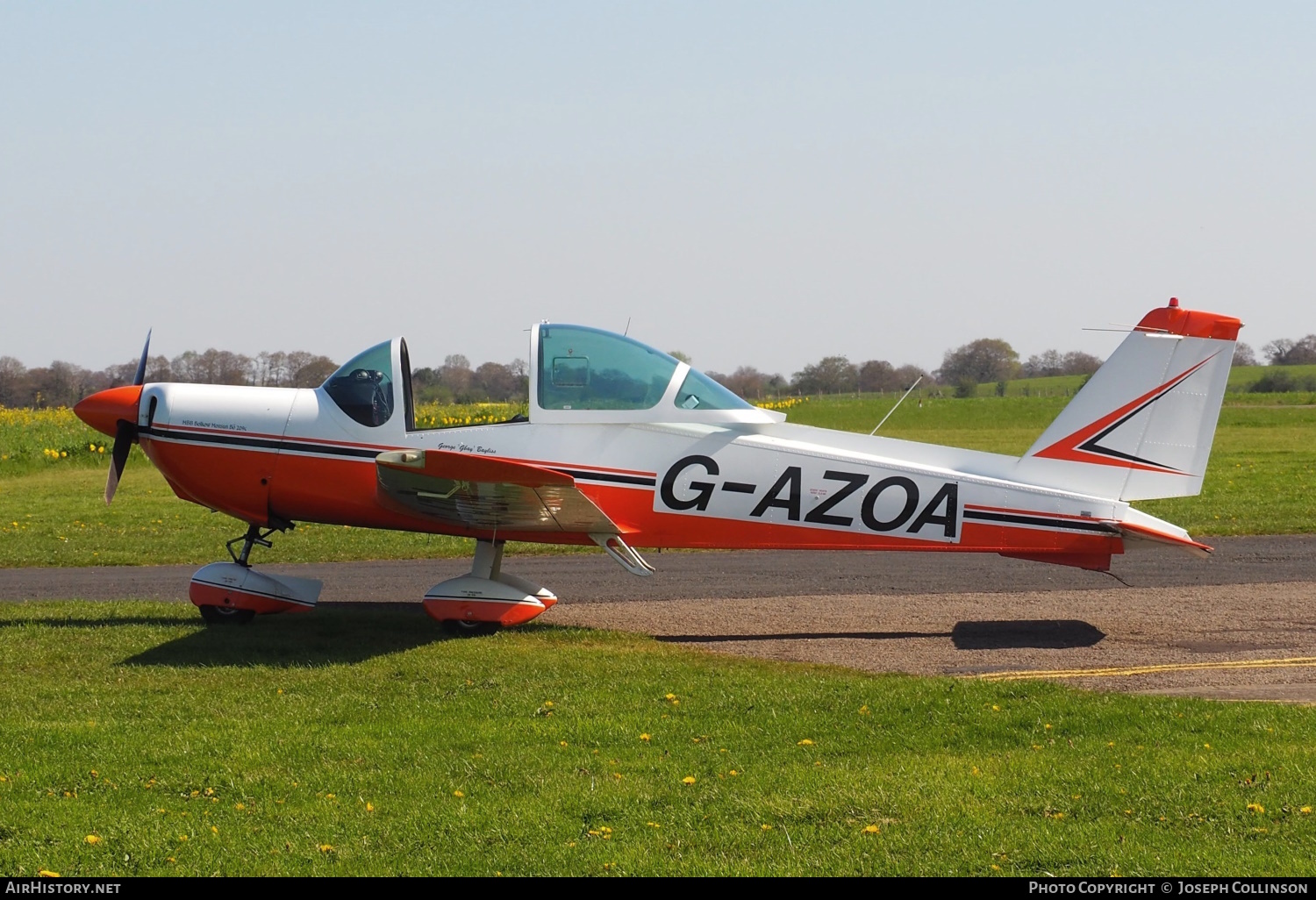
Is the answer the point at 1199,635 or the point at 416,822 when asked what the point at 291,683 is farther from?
the point at 1199,635

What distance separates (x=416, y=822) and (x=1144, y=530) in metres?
6.98

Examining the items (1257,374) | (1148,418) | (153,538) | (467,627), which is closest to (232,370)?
(153,538)

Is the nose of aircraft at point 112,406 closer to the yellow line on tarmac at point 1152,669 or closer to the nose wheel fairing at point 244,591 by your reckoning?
the nose wheel fairing at point 244,591

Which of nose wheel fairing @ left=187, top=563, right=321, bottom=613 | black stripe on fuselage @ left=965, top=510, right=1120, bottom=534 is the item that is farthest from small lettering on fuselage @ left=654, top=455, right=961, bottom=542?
nose wheel fairing @ left=187, top=563, right=321, bottom=613

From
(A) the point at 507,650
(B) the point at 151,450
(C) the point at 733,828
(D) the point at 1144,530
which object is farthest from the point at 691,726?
(B) the point at 151,450

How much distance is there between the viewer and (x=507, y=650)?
9672mm

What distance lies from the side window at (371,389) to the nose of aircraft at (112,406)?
1923 millimetres

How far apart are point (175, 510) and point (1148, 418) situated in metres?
17.0

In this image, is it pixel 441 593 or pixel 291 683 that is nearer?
pixel 291 683

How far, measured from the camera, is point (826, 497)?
33.8ft

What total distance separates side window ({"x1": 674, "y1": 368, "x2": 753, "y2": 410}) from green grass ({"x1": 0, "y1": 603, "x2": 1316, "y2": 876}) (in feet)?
7.52

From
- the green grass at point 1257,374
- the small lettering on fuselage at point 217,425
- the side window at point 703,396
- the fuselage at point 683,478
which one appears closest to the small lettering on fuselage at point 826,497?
the fuselage at point 683,478

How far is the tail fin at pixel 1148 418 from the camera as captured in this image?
397 inches

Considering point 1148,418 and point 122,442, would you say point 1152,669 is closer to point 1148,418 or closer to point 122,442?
point 1148,418
